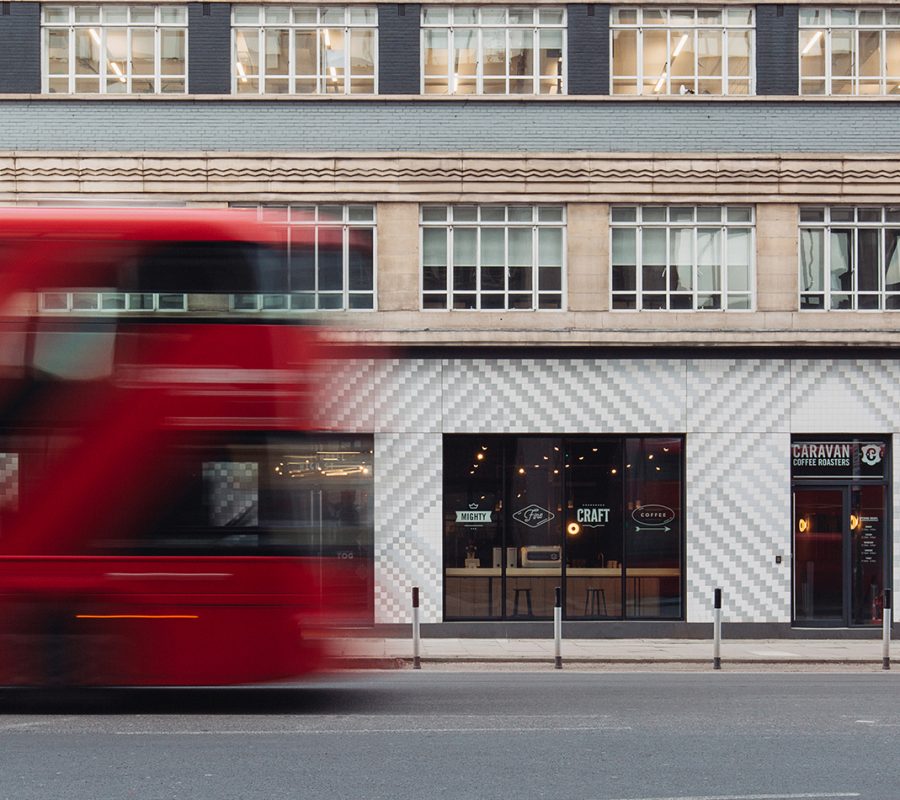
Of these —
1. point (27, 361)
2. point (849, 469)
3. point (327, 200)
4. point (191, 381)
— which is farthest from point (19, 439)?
point (849, 469)

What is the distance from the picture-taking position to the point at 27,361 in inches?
408

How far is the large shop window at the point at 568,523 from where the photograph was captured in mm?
21359

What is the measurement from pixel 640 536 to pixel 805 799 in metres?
→ 13.9

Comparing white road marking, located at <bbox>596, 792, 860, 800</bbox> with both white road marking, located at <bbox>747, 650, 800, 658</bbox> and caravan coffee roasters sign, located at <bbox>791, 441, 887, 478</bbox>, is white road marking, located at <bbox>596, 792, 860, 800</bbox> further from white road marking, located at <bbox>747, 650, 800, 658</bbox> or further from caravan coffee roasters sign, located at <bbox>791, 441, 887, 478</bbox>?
caravan coffee roasters sign, located at <bbox>791, 441, 887, 478</bbox>

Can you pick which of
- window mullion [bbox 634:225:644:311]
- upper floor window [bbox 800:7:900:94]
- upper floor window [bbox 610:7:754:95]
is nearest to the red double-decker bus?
window mullion [bbox 634:225:644:311]

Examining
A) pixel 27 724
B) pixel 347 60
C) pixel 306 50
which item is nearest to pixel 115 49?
pixel 306 50

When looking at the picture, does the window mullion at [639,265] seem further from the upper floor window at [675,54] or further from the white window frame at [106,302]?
the white window frame at [106,302]

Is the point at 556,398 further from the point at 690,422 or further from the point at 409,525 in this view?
the point at 409,525

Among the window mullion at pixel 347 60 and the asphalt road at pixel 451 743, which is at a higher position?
the window mullion at pixel 347 60

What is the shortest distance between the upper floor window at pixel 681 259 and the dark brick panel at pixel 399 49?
4.55 m

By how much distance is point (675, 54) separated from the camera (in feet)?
72.8

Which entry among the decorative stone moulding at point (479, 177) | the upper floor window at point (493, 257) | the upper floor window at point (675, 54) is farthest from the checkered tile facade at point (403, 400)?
the upper floor window at point (675, 54)

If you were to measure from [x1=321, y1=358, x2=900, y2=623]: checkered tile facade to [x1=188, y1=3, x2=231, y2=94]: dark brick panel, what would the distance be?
232 inches

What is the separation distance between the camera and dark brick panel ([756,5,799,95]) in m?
22.1
